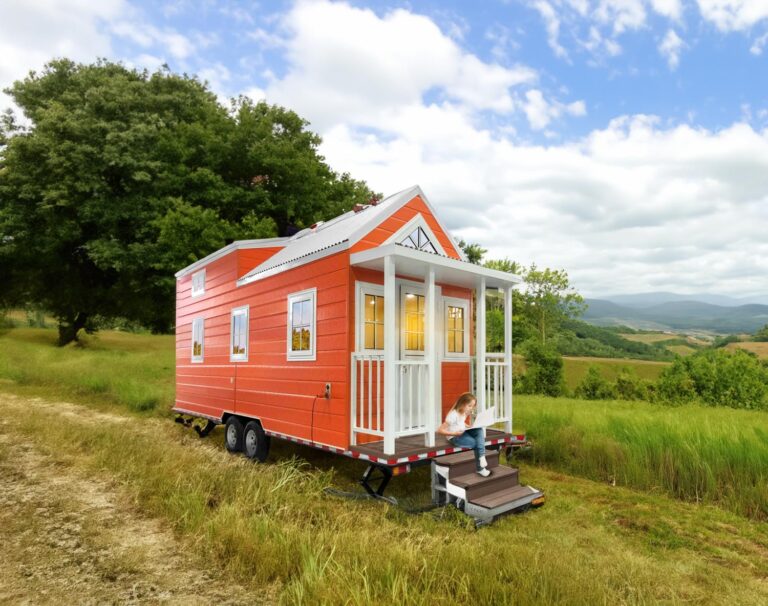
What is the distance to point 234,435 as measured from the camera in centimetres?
914

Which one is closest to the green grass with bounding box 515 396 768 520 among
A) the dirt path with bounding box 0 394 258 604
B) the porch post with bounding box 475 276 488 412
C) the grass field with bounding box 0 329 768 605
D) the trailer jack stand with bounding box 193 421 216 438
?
the grass field with bounding box 0 329 768 605

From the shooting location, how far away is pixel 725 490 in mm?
6297

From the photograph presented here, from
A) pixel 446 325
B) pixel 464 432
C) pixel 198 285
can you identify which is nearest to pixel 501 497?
pixel 464 432

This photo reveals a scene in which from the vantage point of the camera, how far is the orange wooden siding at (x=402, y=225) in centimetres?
718

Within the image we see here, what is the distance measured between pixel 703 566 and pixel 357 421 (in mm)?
3932

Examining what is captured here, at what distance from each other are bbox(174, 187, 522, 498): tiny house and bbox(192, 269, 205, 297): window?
580mm

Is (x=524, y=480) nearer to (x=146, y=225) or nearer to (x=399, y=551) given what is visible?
(x=399, y=551)

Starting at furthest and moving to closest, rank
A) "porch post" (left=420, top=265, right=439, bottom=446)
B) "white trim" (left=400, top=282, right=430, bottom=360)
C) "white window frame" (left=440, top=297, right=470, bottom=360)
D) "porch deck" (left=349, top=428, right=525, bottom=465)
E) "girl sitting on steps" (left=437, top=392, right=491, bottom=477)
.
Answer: "white window frame" (left=440, top=297, right=470, bottom=360) → "white trim" (left=400, top=282, right=430, bottom=360) → "girl sitting on steps" (left=437, top=392, right=491, bottom=477) → "porch post" (left=420, top=265, right=439, bottom=446) → "porch deck" (left=349, top=428, right=525, bottom=465)

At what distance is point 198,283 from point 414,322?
19.2 feet

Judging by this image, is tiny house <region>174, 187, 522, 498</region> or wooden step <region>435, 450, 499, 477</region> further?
tiny house <region>174, 187, 522, 498</region>

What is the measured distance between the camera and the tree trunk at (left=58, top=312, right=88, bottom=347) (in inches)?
1009

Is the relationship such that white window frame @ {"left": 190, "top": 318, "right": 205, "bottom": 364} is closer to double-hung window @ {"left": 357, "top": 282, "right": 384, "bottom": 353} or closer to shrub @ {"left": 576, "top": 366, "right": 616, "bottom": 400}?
double-hung window @ {"left": 357, "top": 282, "right": 384, "bottom": 353}

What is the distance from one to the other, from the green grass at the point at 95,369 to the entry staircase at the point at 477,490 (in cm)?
1022

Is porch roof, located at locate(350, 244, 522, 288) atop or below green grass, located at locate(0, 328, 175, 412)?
atop
